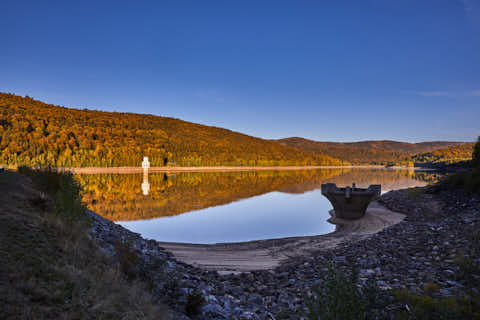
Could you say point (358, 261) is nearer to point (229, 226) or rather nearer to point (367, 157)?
point (229, 226)

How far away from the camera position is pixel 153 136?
108750 mm

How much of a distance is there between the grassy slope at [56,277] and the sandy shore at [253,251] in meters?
3.75

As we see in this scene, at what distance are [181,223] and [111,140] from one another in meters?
84.2

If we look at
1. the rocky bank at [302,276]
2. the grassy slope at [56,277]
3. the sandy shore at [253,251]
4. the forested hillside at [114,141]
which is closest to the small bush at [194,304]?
the rocky bank at [302,276]

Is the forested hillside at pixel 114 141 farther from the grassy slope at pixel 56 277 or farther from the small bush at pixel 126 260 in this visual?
the grassy slope at pixel 56 277

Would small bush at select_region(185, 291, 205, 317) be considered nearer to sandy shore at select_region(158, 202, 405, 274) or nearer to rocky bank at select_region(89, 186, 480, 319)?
rocky bank at select_region(89, 186, 480, 319)

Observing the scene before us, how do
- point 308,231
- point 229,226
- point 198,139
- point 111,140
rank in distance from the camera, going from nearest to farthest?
1. point 308,231
2. point 229,226
3. point 111,140
4. point 198,139

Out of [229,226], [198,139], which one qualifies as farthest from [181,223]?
[198,139]

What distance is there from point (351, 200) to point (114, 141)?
8824cm

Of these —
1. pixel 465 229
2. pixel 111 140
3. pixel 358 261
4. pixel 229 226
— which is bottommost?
pixel 229 226

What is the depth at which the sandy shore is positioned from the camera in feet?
27.1

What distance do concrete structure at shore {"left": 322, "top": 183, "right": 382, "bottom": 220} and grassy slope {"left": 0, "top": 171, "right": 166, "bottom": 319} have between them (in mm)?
13732

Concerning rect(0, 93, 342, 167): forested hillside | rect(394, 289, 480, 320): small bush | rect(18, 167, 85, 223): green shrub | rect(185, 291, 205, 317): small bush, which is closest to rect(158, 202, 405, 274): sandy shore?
rect(185, 291, 205, 317): small bush

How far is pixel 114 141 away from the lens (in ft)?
297
